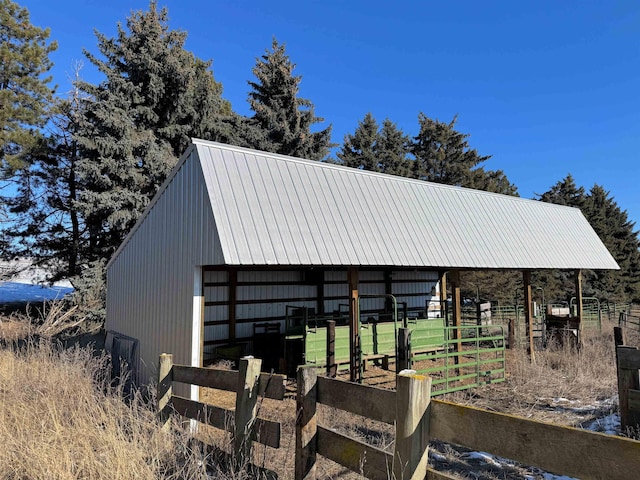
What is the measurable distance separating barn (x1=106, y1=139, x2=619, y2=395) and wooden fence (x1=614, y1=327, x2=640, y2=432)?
4.28 metres

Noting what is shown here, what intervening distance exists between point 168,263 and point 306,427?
21.4 feet

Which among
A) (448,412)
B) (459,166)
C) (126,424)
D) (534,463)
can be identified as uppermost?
(459,166)

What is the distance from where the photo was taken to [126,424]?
450cm

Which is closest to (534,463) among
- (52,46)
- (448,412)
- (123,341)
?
(448,412)

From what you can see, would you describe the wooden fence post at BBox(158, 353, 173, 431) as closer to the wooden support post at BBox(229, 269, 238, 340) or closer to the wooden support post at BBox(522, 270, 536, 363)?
the wooden support post at BBox(229, 269, 238, 340)

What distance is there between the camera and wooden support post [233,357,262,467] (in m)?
3.66

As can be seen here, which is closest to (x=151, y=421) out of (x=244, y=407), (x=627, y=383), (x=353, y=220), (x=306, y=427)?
(x=244, y=407)

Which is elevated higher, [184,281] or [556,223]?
[556,223]

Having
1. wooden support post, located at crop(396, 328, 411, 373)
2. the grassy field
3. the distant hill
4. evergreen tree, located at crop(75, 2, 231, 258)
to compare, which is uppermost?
evergreen tree, located at crop(75, 2, 231, 258)

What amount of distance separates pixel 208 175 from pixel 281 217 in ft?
5.05

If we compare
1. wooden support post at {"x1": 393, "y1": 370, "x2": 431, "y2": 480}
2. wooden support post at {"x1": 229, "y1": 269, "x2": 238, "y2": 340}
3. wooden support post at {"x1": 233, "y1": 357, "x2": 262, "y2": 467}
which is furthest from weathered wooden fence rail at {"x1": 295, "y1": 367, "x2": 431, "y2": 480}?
wooden support post at {"x1": 229, "y1": 269, "x2": 238, "y2": 340}

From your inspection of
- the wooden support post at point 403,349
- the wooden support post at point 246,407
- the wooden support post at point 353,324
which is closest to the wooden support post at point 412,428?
the wooden support post at point 246,407

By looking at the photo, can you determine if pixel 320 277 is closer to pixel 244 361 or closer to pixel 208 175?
pixel 208 175

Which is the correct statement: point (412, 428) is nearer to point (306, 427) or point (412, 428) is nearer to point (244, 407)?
point (306, 427)
